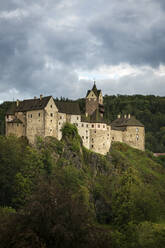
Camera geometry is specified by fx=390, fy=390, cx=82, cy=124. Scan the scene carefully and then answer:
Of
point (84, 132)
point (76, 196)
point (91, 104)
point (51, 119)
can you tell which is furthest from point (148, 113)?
point (76, 196)

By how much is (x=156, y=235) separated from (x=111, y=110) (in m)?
113

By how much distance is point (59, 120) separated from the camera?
77.3 meters

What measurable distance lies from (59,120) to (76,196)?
36934mm

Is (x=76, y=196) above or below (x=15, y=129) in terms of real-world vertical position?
below

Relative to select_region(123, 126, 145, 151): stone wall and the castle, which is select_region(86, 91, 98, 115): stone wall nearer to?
the castle

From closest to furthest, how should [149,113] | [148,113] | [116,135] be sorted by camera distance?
[116,135] → [148,113] → [149,113]

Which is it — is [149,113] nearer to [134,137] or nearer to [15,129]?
[134,137]

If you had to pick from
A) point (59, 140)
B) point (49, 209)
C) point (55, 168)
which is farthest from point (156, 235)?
point (59, 140)

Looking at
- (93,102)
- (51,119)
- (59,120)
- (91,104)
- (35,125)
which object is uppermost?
(93,102)

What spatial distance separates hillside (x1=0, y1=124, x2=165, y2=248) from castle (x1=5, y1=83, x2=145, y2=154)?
6.65 ft

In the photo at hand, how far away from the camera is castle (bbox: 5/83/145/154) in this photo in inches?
2943

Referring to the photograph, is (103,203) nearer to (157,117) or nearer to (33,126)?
(33,126)

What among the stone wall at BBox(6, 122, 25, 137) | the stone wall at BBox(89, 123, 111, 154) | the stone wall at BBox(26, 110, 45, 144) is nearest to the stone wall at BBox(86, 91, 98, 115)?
the stone wall at BBox(89, 123, 111, 154)

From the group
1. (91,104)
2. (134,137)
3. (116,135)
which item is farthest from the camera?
(134,137)
